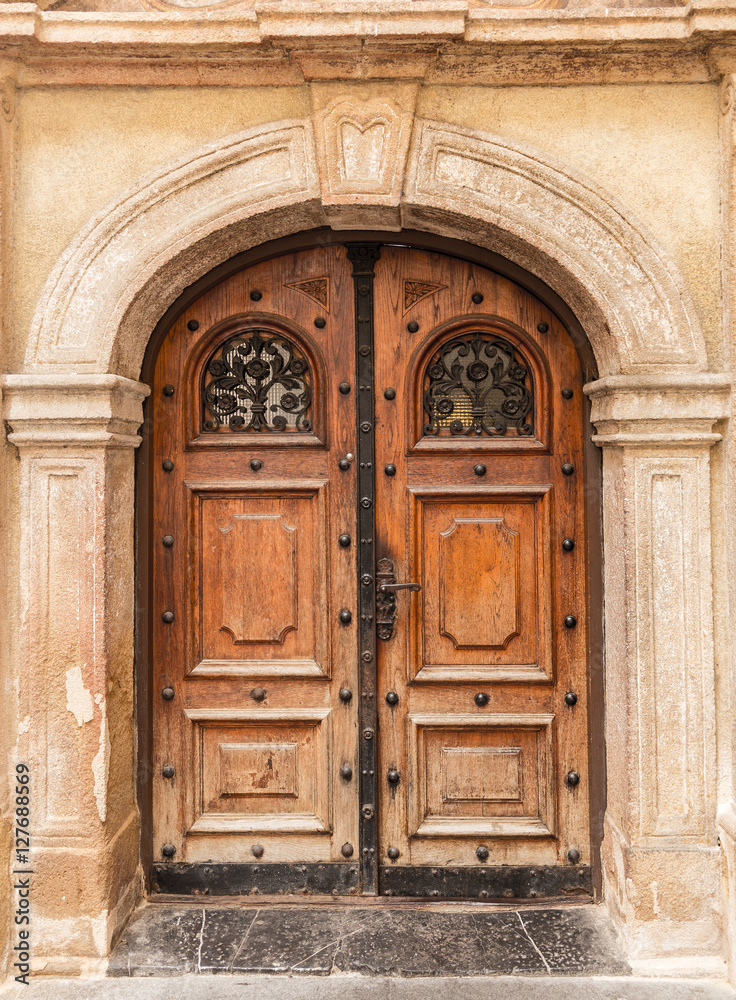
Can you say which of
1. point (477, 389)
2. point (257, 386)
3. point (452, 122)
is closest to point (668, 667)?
point (477, 389)

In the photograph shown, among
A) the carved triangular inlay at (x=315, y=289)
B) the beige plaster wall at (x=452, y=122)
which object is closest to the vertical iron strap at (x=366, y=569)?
the carved triangular inlay at (x=315, y=289)

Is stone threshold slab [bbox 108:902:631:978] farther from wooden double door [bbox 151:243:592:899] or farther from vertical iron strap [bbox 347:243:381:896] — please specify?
vertical iron strap [bbox 347:243:381:896]

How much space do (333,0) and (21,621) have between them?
7.59 ft

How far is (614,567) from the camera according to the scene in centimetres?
258

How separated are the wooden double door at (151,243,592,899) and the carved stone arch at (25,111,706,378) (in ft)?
1.00

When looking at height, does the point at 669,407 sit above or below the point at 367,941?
above

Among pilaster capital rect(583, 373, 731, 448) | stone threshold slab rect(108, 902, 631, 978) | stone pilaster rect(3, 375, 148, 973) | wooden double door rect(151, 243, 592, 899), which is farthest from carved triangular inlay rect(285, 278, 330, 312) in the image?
stone threshold slab rect(108, 902, 631, 978)

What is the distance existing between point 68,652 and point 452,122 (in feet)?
7.31

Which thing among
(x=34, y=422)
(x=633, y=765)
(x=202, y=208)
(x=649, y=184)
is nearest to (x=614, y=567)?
(x=633, y=765)

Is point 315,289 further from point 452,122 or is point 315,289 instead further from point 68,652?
point 68,652

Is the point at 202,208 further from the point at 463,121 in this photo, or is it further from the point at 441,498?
the point at 441,498

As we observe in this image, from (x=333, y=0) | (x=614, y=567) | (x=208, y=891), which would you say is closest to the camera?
(x=333, y=0)

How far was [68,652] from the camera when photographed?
251cm

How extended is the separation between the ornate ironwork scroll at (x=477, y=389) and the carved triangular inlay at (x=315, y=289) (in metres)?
0.47
